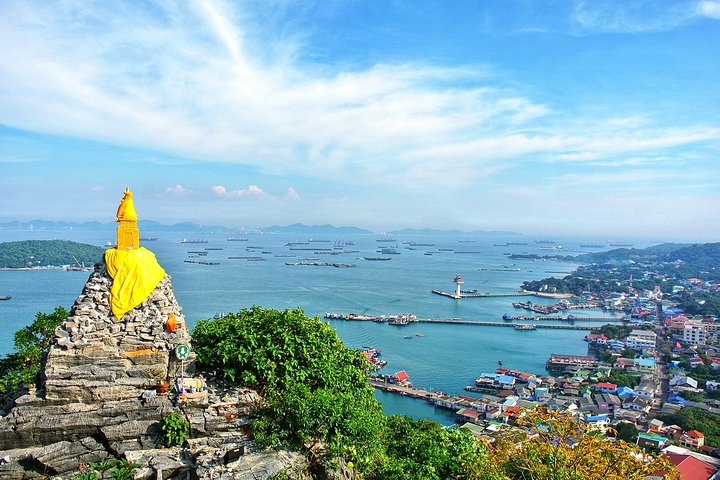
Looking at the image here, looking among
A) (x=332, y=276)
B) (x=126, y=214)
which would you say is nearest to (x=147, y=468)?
(x=126, y=214)

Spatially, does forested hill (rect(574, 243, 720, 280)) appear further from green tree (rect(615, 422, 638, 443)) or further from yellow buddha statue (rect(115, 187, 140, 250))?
yellow buddha statue (rect(115, 187, 140, 250))

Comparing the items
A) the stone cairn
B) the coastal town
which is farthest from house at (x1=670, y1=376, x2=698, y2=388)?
the stone cairn

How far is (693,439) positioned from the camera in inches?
863

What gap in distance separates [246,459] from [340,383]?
104 inches

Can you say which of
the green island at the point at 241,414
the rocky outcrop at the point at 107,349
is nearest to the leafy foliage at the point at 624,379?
the green island at the point at 241,414

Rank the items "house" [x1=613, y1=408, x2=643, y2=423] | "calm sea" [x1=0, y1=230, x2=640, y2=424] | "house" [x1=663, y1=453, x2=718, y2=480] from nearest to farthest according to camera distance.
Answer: "house" [x1=663, y1=453, x2=718, y2=480] → "house" [x1=613, y1=408, x2=643, y2=423] → "calm sea" [x1=0, y1=230, x2=640, y2=424]

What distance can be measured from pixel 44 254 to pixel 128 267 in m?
86.0

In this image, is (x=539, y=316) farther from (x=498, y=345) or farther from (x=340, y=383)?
(x=340, y=383)

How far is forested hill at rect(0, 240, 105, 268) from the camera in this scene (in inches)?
2958

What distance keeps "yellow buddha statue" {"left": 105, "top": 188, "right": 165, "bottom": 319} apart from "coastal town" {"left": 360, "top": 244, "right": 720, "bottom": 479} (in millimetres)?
7143

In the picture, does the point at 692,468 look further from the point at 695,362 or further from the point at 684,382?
the point at 695,362

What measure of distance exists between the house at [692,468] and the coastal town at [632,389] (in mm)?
53

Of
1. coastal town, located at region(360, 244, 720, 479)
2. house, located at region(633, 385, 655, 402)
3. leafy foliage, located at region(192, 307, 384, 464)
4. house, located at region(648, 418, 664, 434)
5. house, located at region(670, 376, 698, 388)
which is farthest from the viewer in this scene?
house, located at region(670, 376, 698, 388)

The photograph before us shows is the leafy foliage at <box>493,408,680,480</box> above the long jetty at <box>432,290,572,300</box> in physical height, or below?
above
